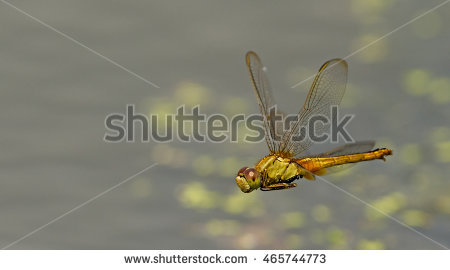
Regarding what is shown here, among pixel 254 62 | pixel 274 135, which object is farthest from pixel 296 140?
pixel 254 62

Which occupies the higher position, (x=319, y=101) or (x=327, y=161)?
(x=319, y=101)

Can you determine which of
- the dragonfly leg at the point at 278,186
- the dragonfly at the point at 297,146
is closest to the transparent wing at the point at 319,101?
the dragonfly at the point at 297,146

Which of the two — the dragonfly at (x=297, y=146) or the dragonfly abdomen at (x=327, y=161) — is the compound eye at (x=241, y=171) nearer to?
the dragonfly at (x=297, y=146)

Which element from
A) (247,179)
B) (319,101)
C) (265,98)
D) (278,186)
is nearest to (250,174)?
(247,179)

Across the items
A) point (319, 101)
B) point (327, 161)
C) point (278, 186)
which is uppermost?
point (319, 101)

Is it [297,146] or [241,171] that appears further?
[297,146]

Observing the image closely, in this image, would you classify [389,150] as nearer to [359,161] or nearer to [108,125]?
[359,161]

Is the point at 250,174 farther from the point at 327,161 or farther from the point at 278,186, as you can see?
the point at 327,161
